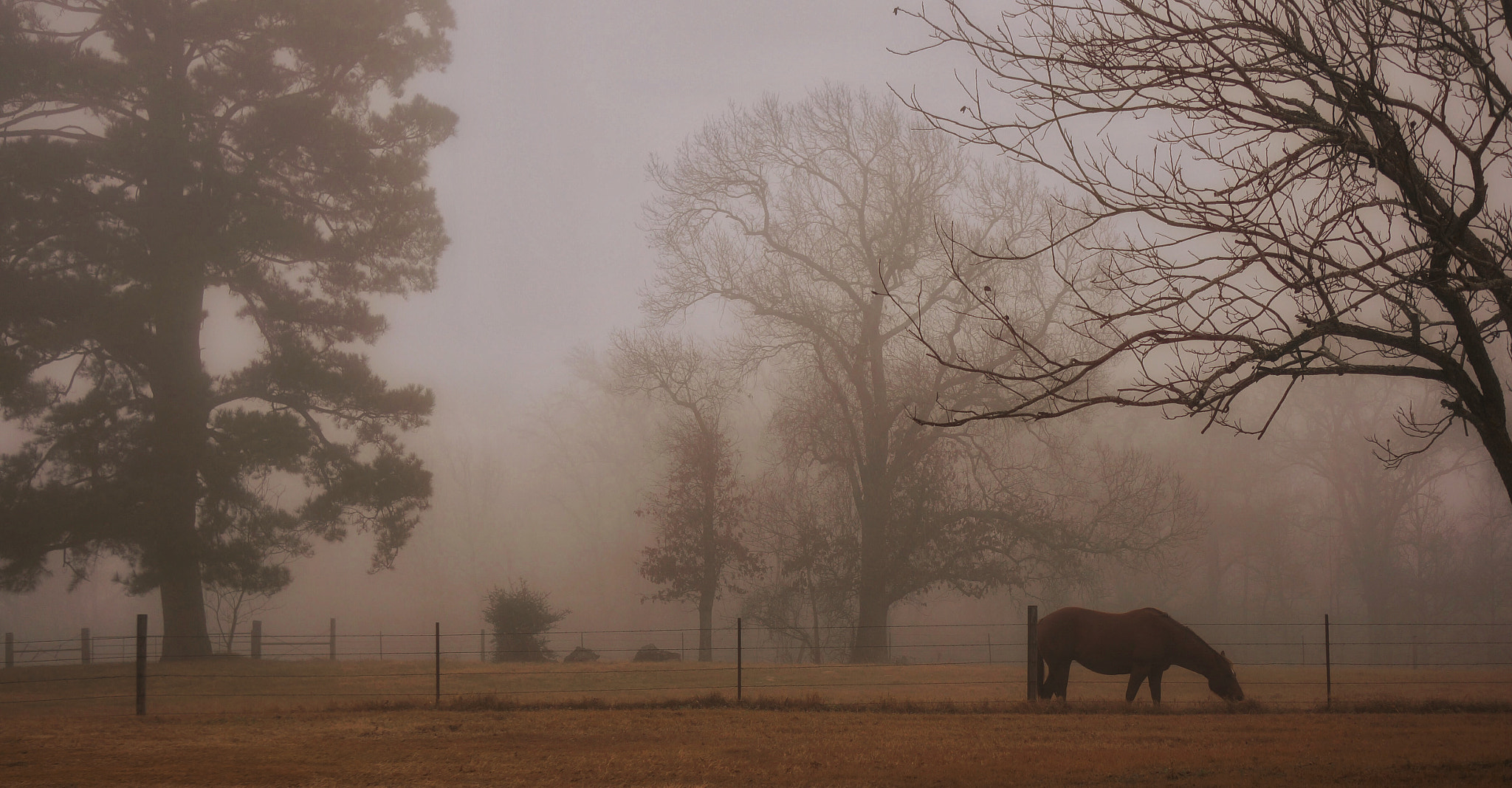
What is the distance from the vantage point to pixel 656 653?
26.3 m

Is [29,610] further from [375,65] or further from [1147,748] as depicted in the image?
[1147,748]

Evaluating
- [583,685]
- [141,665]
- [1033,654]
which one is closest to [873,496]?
[583,685]

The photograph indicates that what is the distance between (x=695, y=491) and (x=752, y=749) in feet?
69.3

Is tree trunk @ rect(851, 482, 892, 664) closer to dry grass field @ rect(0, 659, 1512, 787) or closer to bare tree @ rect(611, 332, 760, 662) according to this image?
bare tree @ rect(611, 332, 760, 662)

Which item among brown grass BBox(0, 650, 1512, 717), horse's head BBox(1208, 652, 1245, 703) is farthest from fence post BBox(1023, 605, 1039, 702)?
horse's head BBox(1208, 652, 1245, 703)

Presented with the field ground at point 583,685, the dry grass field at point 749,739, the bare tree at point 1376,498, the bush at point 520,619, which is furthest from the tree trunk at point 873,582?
the bare tree at point 1376,498

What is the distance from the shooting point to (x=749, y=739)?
9695 mm

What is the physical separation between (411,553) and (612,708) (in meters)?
49.0

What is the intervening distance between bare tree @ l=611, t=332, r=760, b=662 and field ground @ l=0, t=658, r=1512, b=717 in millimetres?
8247

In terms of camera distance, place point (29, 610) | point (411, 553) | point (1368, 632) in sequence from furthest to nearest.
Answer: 1. point (411, 553)
2. point (29, 610)
3. point (1368, 632)

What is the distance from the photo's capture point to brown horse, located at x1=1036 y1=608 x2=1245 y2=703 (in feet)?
42.1

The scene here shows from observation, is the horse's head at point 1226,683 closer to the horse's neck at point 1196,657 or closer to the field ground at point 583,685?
the horse's neck at point 1196,657

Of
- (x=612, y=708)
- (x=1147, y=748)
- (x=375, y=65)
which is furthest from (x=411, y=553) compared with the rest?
(x=1147, y=748)

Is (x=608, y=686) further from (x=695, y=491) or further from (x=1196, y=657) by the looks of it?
(x=695, y=491)
